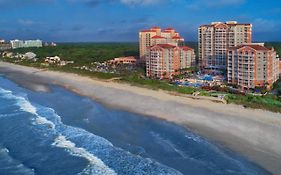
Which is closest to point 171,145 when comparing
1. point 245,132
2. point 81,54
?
point 245,132

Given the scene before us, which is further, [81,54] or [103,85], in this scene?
[81,54]

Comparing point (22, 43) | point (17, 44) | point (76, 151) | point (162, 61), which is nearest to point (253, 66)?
point (162, 61)

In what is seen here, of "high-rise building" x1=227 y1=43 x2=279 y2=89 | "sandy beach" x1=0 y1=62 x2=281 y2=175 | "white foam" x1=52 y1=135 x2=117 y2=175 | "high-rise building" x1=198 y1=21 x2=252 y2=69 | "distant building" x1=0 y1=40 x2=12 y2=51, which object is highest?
"distant building" x1=0 y1=40 x2=12 y2=51

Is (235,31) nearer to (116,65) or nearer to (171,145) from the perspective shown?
(116,65)

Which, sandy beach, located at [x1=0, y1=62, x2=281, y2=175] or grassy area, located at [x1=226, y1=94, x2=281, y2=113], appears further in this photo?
grassy area, located at [x1=226, y1=94, x2=281, y2=113]

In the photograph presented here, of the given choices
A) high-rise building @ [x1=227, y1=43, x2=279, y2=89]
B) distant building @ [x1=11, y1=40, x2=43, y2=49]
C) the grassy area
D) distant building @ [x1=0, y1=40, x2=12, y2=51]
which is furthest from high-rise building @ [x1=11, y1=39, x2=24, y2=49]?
the grassy area

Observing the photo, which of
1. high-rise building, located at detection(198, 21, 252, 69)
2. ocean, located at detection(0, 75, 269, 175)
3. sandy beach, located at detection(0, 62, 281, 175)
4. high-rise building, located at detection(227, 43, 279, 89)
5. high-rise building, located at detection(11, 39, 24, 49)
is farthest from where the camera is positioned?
high-rise building, located at detection(11, 39, 24, 49)

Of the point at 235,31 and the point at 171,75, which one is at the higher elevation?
the point at 235,31

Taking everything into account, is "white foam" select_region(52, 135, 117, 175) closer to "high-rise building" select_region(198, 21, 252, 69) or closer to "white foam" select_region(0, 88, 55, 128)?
"white foam" select_region(0, 88, 55, 128)
